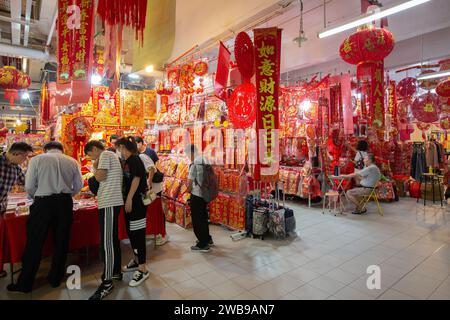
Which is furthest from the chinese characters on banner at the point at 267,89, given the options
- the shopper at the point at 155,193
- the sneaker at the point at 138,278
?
the sneaker at the point at 138,278

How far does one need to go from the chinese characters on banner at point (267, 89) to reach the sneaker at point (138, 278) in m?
2.02

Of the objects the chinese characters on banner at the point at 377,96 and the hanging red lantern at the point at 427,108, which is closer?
the chinese characters on banner at the point at 377,96

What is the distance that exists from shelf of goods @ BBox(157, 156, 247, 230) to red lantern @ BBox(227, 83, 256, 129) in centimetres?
97

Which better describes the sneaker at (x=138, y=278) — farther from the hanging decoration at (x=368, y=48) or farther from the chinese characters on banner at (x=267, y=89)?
the hanging decoration at (x=368, y=48)

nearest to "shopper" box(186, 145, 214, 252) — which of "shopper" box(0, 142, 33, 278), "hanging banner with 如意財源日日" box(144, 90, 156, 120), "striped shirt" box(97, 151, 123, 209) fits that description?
"striped shirt" box(97, 151, 123, 209)

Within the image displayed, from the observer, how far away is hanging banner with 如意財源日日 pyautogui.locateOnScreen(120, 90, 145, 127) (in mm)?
6684

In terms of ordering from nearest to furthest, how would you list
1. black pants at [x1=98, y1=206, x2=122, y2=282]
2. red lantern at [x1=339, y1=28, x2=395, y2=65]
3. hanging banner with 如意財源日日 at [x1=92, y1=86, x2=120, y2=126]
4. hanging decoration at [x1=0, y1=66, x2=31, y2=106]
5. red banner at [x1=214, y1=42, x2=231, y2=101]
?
black pants at [x1=98, y1=206, x2=122, y2=282]
red lantern at [x1=339, y1=28, x2=395, y2=65]
red banner at [x1=214, y1=42, x2=231, y2=101]
hanging decoration at [x1=0, y1=66, x2=31, y2=106]
hanging banner with 如意財源日日 at [x1=92, y1=86, x2=120, y2=126]

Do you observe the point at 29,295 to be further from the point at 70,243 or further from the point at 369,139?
the point at 369,139

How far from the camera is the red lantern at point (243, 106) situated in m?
3.93

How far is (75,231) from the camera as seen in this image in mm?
3211

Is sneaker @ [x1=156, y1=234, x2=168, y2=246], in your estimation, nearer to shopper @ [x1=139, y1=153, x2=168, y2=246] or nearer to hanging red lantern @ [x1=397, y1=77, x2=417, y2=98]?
shopper @ [x1=139, y1=153, x2=168, y2=246]

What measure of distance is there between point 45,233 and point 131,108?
4511 millimetres

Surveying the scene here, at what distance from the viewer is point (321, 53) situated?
748cm

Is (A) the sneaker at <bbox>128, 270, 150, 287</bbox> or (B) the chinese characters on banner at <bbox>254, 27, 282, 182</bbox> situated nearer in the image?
(A) the sneaker at <bbox>128, 270, 150, 287</bbox>
